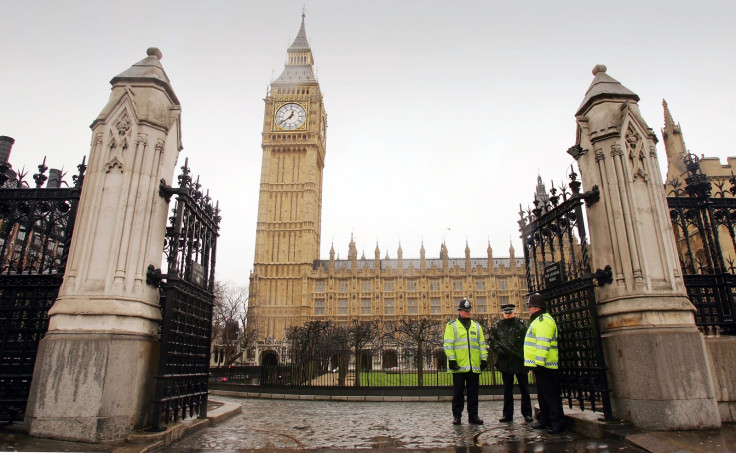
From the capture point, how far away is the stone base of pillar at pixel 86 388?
4617 millimetres

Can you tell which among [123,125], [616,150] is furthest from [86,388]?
[616,150]

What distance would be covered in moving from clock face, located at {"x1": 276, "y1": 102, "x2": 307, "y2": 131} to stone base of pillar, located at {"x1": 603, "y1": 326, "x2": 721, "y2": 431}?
61996mm

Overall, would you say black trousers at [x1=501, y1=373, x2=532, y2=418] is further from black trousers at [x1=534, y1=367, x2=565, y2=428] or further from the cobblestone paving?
black trousers at [x1=534, y1=367, x2=565, y2=428]

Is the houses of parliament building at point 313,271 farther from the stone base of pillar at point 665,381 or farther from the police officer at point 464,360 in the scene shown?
the stone base of pillar at point 665,381

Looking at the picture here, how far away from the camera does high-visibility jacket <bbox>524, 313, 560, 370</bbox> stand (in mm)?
5328

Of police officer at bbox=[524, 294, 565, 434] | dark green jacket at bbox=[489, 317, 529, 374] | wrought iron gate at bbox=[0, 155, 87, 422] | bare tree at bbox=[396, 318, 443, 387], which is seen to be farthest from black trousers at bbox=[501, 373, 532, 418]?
bare tree at bbox=[396, 318, 443, 387]

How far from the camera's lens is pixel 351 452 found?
14.7 ft

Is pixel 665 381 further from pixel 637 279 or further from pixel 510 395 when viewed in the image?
pixel 510 395

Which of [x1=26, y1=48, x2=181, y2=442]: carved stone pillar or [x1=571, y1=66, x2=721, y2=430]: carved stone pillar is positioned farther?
[x1=571, y1=66, x2=721, y2=430]: carved stone pillar

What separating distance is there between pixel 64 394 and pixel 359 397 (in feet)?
30.2

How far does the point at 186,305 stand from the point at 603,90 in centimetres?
626

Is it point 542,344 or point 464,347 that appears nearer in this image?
point 542,344

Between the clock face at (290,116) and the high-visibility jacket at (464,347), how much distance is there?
198ft

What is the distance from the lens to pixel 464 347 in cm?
632
